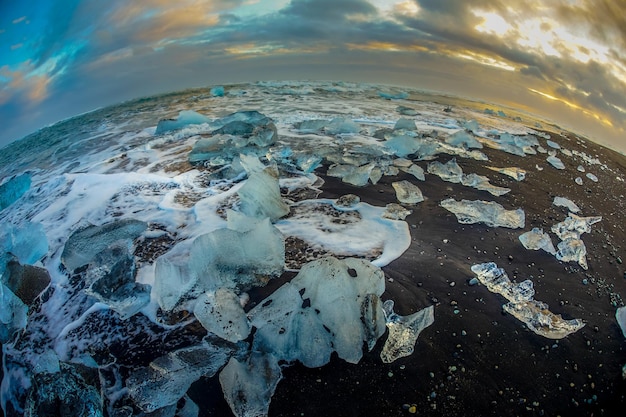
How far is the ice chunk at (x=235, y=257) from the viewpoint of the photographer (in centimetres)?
149

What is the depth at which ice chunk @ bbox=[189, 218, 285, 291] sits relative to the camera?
149 cm

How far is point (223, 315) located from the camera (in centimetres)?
129

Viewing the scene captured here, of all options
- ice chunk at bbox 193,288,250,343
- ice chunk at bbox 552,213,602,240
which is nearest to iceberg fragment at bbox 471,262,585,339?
ice chunk at bbox 552,213,602,240

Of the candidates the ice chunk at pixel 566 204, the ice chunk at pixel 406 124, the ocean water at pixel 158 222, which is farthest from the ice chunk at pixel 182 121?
the ice chunk at pixel 566 204

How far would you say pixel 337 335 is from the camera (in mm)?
1218

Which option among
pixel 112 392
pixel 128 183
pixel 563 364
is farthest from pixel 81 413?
pixel 128 183

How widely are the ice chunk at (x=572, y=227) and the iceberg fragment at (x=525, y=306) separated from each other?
2.86ft

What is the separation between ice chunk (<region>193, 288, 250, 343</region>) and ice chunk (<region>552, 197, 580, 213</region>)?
299 centimetres

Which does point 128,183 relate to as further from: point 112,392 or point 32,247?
point 112,392

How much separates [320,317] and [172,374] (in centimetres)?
59

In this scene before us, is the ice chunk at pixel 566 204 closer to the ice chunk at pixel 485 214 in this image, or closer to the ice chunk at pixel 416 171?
the ice chunk at pixel 485 214

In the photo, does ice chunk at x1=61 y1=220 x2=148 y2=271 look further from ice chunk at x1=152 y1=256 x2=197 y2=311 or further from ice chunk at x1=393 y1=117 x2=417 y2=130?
ice chunk at x1=393 y1=117 x2=417 y2=130

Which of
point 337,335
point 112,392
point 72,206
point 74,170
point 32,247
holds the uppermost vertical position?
point 337,335

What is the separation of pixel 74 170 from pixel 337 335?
4.04m
